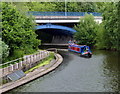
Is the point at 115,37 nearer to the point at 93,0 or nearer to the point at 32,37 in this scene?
the point at 32,37

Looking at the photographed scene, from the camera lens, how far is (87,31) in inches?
2685

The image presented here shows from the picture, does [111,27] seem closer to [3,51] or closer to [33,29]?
[33,29]

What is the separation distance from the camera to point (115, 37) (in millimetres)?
52531

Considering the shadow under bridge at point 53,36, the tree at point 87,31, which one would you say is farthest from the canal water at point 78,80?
the shadow under bridge at point 53,36

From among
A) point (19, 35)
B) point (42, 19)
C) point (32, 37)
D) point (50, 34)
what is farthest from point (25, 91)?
point (50, 34)

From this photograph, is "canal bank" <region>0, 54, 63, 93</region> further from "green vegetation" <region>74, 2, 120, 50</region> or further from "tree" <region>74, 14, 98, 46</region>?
"tree" <region>74, 14, 98, 46</region>

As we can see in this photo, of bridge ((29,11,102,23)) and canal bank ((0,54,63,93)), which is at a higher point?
bridge ((29,11,102,23))

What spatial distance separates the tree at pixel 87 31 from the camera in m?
67.2

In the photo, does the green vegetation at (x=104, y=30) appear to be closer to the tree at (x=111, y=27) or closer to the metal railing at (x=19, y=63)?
the tree at (x=111, y=27)

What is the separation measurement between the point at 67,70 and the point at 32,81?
7890 mm

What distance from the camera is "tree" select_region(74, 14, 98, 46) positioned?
220 ft

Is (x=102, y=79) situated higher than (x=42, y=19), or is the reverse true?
(x=42, y=19)

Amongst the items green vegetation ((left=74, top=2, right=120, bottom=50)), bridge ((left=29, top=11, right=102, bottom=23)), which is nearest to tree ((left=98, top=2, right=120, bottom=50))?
green vegetation ((left=74, top=2, right=120, bottom=50))

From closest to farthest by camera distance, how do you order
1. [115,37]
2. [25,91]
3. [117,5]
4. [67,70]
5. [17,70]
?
[25,91], [17,70], [67,70], [117,5], [115,37]
